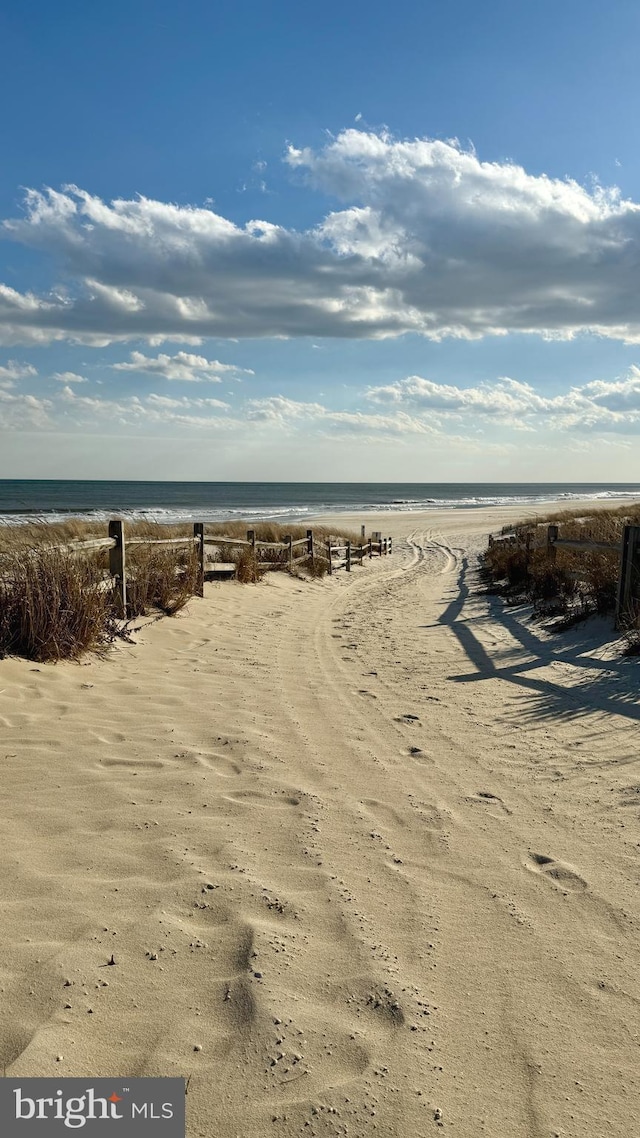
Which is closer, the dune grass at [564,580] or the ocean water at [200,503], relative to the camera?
the dune grass at [564,580]

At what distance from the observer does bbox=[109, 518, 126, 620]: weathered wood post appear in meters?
8.99

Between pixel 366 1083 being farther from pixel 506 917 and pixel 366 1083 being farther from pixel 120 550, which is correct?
pixel 120 550

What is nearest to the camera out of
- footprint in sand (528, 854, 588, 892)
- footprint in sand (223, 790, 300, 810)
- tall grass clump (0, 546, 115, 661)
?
footprint in sand (528, 854, 588, 892)

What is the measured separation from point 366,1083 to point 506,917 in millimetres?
1121

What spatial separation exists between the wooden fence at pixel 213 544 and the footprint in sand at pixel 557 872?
639 centimetres

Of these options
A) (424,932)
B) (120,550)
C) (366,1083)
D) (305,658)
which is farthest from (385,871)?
(120,550)

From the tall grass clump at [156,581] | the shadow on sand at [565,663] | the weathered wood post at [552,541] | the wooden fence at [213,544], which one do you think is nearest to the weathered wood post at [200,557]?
the wooden fence at [213,544]

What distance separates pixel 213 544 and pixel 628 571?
782 centimetres

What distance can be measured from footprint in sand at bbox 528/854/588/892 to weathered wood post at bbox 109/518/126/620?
660 centimetres

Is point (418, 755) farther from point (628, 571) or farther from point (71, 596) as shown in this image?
point (628, 571)

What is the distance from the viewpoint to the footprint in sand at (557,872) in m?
3.36

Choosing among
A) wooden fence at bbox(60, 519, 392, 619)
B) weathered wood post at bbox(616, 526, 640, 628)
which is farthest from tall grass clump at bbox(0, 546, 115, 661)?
weathered wood post at bbox(616, 526, 640, 628)

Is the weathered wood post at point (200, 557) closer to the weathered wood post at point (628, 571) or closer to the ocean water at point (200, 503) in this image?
the weathered wood post at point (628, 571)

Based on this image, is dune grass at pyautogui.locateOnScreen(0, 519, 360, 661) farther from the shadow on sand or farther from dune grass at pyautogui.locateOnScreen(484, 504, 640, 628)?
dune grass at pyautogui.locateOnScreen(484, 504, 640, 628)
